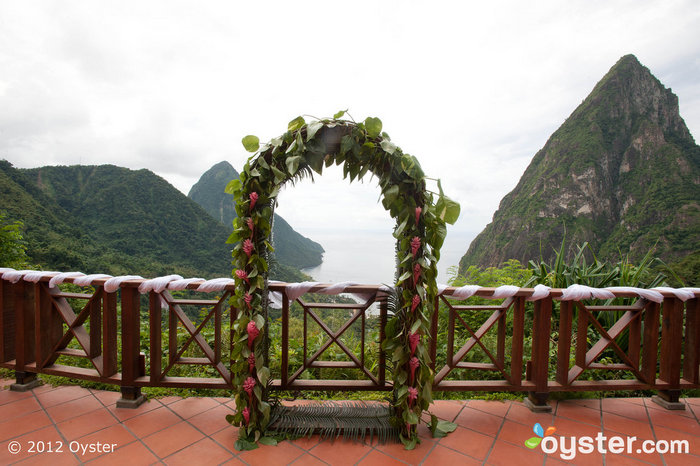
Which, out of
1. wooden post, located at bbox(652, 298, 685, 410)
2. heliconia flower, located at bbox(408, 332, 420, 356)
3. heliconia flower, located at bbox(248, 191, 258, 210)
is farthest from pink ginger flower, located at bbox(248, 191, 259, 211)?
wooden post, located at bbox(652, 298, 685, 410)

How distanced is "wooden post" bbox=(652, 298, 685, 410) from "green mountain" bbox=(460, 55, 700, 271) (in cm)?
2639

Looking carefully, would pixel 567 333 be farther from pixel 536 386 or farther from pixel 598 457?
pixel 598 457

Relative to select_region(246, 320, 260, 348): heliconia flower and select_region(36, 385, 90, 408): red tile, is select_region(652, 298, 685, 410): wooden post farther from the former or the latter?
select_region(36, 385, 90, 408): red tile

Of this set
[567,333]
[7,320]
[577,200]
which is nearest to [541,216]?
[577,200]

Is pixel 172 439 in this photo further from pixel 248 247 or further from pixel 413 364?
pixel 413 364

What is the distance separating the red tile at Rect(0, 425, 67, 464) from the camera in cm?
196

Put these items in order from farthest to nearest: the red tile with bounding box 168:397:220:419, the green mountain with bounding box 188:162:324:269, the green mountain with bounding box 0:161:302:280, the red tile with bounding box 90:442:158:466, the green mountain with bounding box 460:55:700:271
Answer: the green mountain with bounding box 188:162:324:269
the green mountain with bounding box 460:55:700:271
the green mountain with bounding box 0:161:302:280
the red tile with bounding box 168:397:220:419
the red tile with bounding box 90:442:158:466

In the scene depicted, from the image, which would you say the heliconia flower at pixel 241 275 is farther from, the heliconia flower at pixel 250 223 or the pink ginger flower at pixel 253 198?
the pink ginger flower at pixel 253 198

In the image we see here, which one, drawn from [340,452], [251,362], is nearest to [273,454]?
[340,452]

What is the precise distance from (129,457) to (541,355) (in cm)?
298

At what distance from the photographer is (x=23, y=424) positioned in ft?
7.47

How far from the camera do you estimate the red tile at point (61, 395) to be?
2.58 metres

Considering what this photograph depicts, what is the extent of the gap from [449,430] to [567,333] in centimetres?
123

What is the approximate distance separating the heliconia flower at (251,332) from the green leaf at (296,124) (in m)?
1.33
